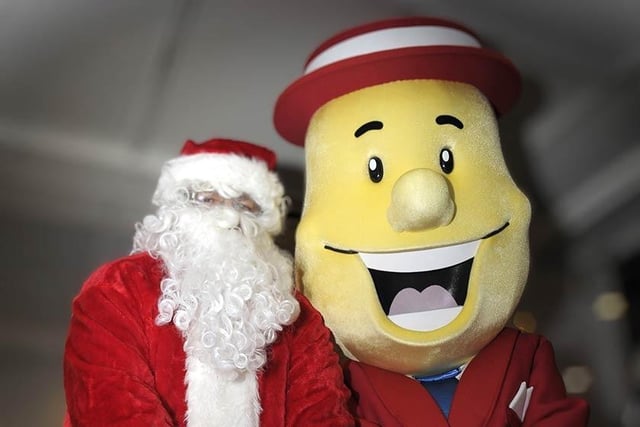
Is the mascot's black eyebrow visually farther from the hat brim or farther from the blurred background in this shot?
the blurred background

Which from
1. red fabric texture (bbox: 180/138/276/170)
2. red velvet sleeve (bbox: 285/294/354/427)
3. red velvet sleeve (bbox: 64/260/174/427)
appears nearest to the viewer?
red velvet sleeve (bbox: 64/260/174/427)

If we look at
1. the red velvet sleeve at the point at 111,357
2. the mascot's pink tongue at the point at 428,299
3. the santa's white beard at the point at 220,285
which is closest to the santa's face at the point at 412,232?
the mascot's pink tongue at the point at 428,299

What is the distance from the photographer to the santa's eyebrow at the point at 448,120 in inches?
53.2

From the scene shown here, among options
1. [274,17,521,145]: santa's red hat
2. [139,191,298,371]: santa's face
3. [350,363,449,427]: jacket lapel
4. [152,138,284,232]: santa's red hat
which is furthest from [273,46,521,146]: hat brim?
[350,363,449,427]: jacket lapel

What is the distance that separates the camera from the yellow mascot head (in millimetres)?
1277

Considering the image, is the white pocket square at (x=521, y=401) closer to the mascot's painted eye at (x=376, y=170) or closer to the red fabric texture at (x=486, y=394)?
the red fabric texture at (x=486, y=394)

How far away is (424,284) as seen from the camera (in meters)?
1.28

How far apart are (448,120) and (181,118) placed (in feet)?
2.23

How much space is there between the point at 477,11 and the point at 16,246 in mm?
1079

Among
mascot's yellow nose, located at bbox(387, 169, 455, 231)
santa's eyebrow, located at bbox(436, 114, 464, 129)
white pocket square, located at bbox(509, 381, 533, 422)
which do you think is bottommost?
white pocket square, located at bbox(509, 381, 533, 422)

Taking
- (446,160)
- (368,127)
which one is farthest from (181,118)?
(446,160)

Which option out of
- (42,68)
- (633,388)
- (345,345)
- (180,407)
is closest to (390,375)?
(345,345)

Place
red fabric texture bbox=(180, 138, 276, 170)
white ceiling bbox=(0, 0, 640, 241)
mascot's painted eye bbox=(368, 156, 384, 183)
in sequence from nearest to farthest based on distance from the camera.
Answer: mascot's painted eye bbox=(368, 156, 384, 183) < red fabric texture bbox=(180, 138, 276, 170) < white ceiling bbox=(0, 0, 640, 241)

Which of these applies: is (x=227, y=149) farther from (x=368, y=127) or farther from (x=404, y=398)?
(x=404, y=398)
